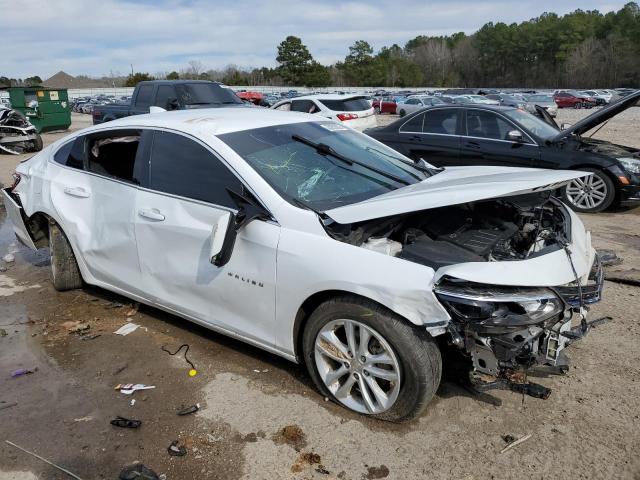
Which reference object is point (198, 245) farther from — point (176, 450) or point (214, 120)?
point (176, 450)

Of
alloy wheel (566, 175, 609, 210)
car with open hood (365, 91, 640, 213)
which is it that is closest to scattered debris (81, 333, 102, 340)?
car with open hood (365, 91, 640, 213)

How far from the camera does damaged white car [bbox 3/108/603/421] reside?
268 cm

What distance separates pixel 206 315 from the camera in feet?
11.6

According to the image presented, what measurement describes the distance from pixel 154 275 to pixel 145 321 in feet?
2.58

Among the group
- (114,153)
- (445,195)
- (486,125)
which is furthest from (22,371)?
(486,125)

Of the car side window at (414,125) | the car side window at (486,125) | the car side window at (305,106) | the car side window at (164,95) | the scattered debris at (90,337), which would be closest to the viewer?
the scattered debris at (90,337)

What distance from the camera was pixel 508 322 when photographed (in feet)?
8.50

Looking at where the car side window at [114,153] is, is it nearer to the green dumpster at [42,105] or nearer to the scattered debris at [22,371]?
the scattered debris at [22,371]

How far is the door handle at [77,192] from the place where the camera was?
4.22 metres

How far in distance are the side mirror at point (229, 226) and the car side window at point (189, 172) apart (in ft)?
0.54

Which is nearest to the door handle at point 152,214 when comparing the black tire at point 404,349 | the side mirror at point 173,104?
the black tire at point 404,349

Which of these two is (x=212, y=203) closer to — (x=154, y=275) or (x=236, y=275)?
(x=236, y=275)

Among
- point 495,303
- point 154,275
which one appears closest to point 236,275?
point 154,275

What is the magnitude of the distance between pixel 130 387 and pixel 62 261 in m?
1.81
